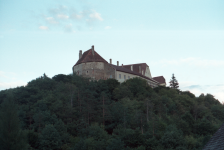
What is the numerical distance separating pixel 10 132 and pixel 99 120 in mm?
19387

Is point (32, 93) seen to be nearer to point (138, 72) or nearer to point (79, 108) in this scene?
point (79, 108)

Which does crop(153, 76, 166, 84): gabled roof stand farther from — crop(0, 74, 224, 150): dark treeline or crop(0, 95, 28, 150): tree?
crop(0, 95, 28, 150): tree

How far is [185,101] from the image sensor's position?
5688 cm

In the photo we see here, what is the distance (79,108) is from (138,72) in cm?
3214

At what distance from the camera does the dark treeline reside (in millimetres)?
31172

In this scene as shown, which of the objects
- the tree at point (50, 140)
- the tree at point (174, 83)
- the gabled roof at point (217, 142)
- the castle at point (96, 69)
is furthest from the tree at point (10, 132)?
the tree at point (174, 83)

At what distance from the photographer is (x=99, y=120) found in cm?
3903

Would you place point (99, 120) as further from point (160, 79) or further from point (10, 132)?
point (160, 79)

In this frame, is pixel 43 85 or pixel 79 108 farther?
pixel 43 85

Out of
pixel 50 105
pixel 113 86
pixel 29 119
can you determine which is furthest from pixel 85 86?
pixel 29 119

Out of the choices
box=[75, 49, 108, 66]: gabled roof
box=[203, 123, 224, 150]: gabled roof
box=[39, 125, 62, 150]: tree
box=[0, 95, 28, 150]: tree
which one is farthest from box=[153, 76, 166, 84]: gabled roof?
box=[203, 123, 224, 150]: gabled roof

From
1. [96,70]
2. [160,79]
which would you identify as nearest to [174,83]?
[160,79]

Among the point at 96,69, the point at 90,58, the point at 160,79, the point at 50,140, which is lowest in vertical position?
the point at 50,140

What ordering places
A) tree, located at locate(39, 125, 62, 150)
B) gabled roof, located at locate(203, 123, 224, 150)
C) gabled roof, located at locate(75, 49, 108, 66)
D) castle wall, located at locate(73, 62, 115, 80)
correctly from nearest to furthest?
gabled roof, located at locate(203, 123, 224, 150), tree, located at locate(39, 125, 62, 150), castle wall, located at locate(73, 62, 115, 80), gabled roof, located at locate(75, 49, 108, 66)
